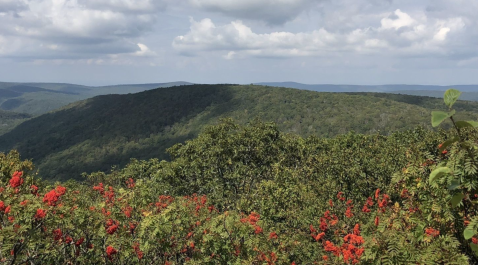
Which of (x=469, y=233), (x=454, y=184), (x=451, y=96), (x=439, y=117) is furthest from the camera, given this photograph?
(x=454, y=184)

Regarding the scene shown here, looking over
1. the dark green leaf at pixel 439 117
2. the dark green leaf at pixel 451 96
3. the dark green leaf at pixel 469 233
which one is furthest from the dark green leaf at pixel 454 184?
the dark green leaf at pixel 439 117

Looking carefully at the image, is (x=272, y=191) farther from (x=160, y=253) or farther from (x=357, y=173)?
(x=160, y=253)

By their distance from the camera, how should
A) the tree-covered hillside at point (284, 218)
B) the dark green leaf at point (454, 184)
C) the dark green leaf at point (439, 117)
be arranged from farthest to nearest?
→ 1. the tree-covered hillside at point (284, 218)
2. the dark green leaf at point (454, 184)
3. the dark green leaf at point (439, 117)

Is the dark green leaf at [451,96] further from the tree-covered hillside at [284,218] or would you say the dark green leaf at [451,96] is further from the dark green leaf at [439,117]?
the dark green leaf at [439,117]

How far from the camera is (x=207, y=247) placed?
11070 millimetres

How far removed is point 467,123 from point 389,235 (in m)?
3.63

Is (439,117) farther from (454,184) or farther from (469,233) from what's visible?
(469,233)

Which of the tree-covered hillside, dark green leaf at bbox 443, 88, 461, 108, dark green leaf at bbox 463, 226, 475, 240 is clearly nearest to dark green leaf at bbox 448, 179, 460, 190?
the tree-covered hillside

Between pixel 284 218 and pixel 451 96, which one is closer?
pixel 451 96

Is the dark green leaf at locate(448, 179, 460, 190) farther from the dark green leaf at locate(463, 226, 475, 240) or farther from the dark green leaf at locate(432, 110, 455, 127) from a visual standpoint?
the dark green leaf at locate(432, 110, 455, 127)

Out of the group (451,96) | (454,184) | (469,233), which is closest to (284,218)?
(454,184)

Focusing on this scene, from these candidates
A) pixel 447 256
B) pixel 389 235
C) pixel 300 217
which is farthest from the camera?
pixel 300 217

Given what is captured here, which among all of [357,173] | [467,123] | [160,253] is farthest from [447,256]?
[357,173]

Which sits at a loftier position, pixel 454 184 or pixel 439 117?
pixel 439 117
